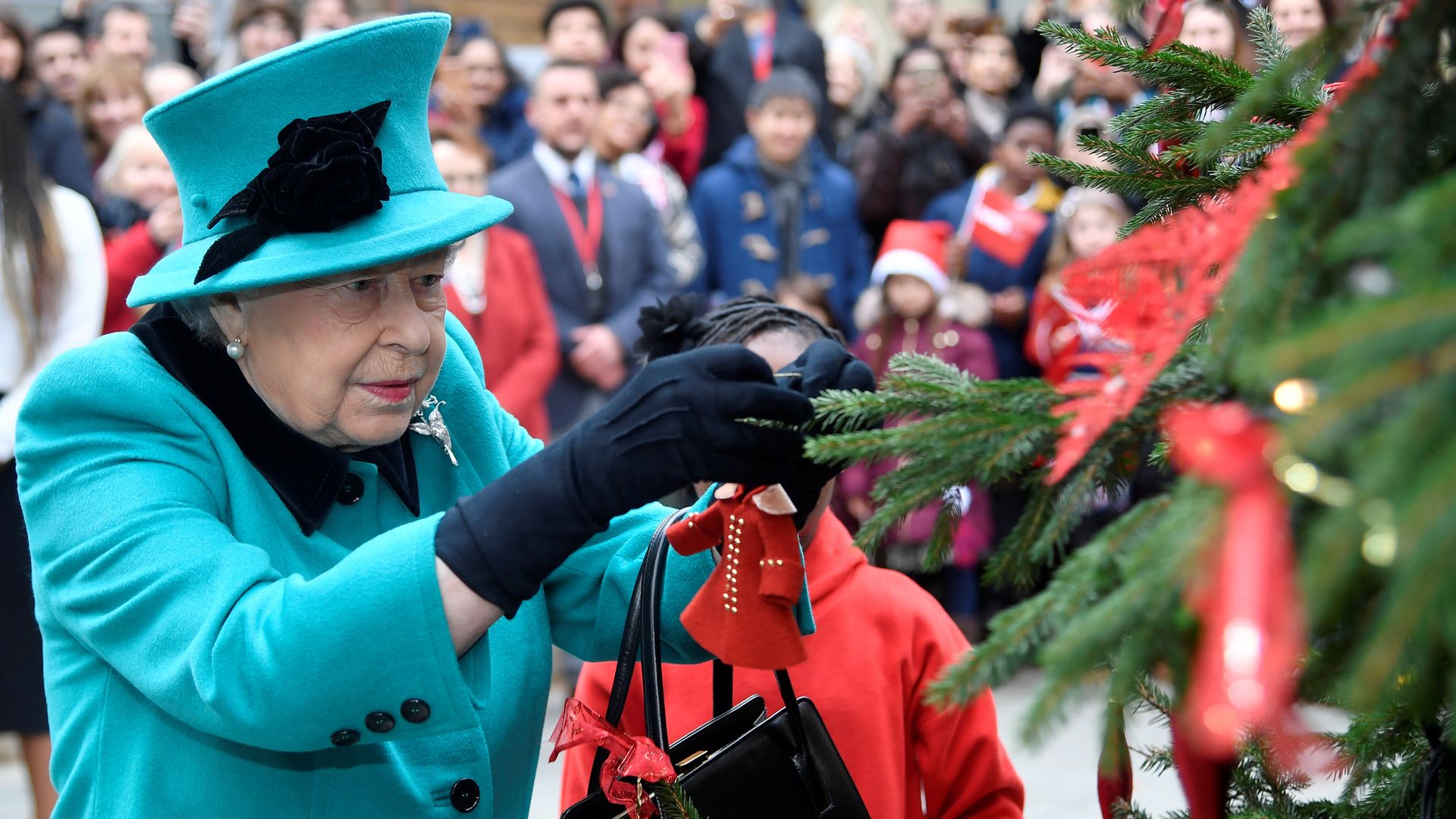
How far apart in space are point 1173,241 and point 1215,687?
0.40 metres

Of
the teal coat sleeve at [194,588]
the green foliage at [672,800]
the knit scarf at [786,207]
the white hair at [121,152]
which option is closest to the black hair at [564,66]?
the knit scarf at [786,207]

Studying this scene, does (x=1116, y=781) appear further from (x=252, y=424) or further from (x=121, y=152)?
(x=121, y=152)

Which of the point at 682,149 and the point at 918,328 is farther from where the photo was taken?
the point at 682,149

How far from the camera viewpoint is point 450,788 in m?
1.70

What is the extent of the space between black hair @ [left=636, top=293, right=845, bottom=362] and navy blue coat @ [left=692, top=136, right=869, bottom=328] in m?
3.17

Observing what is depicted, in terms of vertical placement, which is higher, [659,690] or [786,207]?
[659,690]

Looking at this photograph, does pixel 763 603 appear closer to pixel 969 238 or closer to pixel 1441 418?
pixel 1441 418

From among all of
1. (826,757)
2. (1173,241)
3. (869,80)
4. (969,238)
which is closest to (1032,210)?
(969,238)

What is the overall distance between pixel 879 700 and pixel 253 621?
0.95m

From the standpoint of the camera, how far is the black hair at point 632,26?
6.97m

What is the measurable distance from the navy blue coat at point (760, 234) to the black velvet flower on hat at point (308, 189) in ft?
13.0

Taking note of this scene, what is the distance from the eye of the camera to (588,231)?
16.6ft

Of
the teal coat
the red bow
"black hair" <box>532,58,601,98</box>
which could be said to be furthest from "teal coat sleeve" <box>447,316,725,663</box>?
"black hair" <box>532,58,601,98</box>

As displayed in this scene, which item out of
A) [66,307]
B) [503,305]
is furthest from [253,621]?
[503,305]
